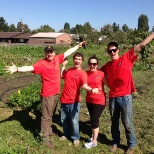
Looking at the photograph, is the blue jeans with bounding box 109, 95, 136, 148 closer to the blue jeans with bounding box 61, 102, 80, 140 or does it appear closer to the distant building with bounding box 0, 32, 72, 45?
the blue jeans with bounding box 61, 102, 80, 140

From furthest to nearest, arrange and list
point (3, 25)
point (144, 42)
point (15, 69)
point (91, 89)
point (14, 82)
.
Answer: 1. point (3, 25)
2. point (14, 82)
3. point (91, 89)
4. point (15, 69)
5. point (144, 42)

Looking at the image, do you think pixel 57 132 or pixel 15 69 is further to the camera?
pixel 57 132

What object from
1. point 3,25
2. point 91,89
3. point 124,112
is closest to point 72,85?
point 91,89

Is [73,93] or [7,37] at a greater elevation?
[7,37]

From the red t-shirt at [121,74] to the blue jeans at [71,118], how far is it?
0.83 metres

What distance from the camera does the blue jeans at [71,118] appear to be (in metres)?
5.47

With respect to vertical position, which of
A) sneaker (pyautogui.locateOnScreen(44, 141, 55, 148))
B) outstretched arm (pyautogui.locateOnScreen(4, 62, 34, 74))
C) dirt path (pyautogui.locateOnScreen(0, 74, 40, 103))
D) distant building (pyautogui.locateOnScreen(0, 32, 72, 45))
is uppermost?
distant building (pyautogui.locateOnScreen(0, 32, 72, 45))

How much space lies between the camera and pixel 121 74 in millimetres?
4953

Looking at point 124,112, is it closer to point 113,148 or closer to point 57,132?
point 113,148

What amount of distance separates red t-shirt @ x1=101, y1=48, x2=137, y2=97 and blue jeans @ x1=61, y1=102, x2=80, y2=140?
0.83 metres

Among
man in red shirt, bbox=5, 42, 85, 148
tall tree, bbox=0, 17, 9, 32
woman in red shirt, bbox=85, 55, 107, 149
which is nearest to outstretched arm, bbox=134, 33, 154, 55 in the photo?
woman in red shirt, bbox=85, 55, 107, 149

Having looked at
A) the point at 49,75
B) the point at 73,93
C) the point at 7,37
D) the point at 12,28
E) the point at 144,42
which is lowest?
the point at 73,93

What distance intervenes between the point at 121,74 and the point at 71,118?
4.60 feet

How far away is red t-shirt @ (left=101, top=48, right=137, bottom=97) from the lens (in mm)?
4898
